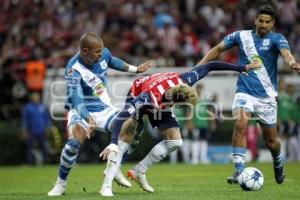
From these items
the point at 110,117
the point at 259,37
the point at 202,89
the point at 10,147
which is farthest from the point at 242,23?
the point at 110,117

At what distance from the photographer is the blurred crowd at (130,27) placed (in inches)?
974

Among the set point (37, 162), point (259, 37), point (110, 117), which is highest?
point (259, 37)

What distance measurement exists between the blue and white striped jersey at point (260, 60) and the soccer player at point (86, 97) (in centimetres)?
178

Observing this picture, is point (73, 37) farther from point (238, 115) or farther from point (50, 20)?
point (238, 115)

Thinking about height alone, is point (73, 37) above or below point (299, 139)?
above

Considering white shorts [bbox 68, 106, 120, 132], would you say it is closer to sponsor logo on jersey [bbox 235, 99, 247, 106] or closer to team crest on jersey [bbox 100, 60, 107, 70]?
team crest on jersey [bbox 100, 60, 107, 70]

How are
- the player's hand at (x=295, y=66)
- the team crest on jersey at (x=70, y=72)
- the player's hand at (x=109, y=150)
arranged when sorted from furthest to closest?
the player's hand at (x=295, y=66) → the team crest on jersey at (x=70, y=72) → the player's hand at (x=109, y=150)

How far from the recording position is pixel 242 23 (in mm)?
27359

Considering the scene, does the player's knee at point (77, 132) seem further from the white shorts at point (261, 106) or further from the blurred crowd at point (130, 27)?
the blurred crowd at point (130, 27)

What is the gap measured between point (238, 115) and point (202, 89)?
10.1 metres

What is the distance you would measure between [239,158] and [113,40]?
43.9ft

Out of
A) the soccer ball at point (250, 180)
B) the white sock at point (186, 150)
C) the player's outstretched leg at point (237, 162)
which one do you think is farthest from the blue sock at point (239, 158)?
the white sock at point (186, 150)

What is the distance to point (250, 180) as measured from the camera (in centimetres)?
1162

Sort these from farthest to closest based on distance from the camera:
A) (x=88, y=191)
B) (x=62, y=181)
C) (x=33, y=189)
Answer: (x=33, y=189) < (x=88, y=191) < (x=62, y=181)
